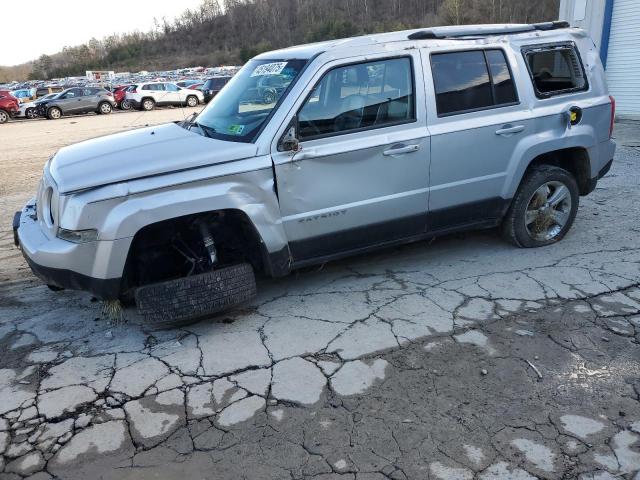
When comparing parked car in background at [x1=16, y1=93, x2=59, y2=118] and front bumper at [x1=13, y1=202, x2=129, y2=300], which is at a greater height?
front bumper at [x1=13, y1=202, x2=129, y2=300]

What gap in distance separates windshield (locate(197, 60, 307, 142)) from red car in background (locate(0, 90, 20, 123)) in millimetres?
27292

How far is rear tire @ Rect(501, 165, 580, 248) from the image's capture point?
480cm

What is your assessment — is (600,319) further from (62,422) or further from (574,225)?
(62,422)

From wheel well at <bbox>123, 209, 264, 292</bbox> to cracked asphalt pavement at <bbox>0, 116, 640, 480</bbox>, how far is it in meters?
0.42

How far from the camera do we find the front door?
3.84 meters

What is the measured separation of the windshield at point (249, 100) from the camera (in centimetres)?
390

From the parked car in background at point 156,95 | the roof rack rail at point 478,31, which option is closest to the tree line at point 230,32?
the parked car in background at point 156,95

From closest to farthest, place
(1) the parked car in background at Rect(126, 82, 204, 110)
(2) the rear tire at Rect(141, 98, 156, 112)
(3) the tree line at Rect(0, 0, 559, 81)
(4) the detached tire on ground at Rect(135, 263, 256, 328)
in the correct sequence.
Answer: (4) the detached tire on ground at Rect(135, 263, 256, 328)
(1) the parked car in background at Rect(126, 82, 204, 110)
(2) the rear tire at Rect(141, 98, 156, 112)
(3) the tree line at Rect(0, 0, 559, 81)

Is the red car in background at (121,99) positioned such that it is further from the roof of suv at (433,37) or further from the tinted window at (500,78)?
the tinted window at (500,78)

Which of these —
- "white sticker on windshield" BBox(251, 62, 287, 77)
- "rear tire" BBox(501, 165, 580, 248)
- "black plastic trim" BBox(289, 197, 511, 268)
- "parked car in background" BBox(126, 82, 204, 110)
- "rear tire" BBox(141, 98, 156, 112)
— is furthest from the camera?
"rear tire" BBox(141, 98, 156, 112)

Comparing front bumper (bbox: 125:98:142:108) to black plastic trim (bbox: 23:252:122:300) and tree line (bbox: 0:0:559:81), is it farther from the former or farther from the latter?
tree line (bbox: 0:0:559:81)

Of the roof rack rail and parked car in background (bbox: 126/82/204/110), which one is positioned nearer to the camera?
the roof rack rail

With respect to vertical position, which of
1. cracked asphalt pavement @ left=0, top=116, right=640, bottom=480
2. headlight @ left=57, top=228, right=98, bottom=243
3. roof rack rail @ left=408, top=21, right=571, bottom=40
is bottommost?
cracked asphalt pavement @ left=0, top=116, right=640, bottom=480

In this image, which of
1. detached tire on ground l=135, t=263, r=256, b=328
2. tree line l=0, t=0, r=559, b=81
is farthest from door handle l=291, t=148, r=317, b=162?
tree line l=0, t=0, r=559, b=81
